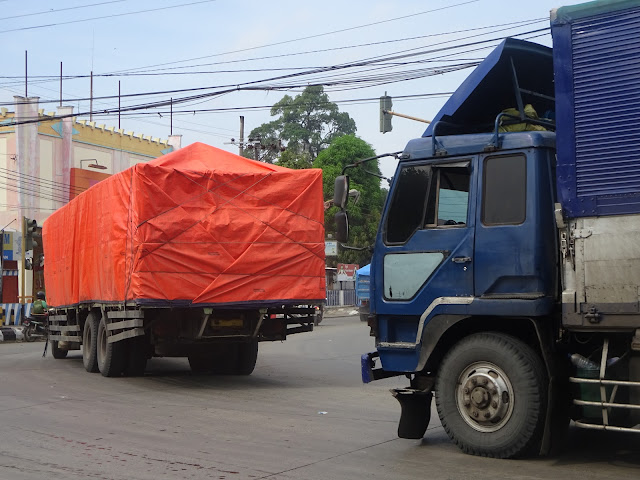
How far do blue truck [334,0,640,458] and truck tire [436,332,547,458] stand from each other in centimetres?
1

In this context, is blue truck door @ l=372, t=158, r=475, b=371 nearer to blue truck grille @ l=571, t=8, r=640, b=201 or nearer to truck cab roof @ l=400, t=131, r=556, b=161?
truck cab roof @ l=400, t=131, r=556, b=161

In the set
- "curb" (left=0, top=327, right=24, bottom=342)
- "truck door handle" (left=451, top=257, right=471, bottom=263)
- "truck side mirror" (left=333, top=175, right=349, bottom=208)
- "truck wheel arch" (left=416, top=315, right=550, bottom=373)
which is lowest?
"curb" (left=0, top=327, right=24, bottom=342)

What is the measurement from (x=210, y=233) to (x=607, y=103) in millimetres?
7286

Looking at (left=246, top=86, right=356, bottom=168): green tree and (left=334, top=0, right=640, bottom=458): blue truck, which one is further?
(left=246, top=86, right=356, bottom=168): green tree

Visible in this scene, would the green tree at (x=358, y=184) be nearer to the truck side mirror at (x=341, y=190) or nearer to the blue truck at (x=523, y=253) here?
the truck side mirror at (x=341, y=190)

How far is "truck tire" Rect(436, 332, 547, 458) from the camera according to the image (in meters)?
6.55

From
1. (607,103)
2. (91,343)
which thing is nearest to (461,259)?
(607,103)

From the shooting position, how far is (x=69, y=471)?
21.7 ft

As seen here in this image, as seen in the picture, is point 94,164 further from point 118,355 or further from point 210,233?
point 210,233

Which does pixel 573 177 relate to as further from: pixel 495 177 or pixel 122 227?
pixel 122 227

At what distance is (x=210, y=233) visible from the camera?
12.4 m

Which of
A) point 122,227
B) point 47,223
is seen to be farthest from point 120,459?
point 47,223

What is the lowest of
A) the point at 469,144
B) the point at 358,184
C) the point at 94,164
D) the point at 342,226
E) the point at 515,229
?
the point at 515,229

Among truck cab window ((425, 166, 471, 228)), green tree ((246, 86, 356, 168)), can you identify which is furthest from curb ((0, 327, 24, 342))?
green tree ((246, 86, 356, 168))
